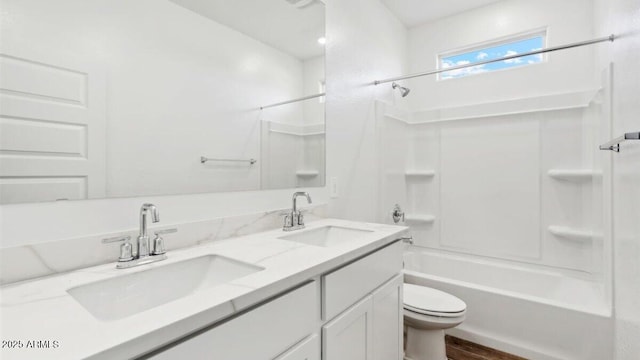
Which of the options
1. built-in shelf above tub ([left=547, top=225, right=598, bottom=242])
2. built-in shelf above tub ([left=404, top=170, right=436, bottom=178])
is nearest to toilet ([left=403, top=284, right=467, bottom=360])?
built-in shelf above tub ([left=547, top=225, right=598, bottom=242])

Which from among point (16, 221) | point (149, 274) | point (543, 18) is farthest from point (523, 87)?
point (16, 221)

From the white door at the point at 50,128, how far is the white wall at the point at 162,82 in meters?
0.03

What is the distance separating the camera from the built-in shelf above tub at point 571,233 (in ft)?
7.38

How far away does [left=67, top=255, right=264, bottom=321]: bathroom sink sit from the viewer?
785 millimetres

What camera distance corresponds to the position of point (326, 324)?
101cm

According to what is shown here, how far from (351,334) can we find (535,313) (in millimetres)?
1448

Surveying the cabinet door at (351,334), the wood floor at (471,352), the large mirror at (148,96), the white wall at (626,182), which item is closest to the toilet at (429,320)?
the wood floor at (471,352)

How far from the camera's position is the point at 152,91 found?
43.4 inches

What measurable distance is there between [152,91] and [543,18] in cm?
307

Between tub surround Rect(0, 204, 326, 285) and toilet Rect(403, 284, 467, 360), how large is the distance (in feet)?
3.86

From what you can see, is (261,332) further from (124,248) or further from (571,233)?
(571,233)

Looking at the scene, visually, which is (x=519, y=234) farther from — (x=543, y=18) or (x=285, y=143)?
(x=285, y=143)

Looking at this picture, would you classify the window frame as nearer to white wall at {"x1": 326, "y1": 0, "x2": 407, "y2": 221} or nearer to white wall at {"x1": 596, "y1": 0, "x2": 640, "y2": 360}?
white wall at {"x1": 326, "y1": 0, "x2": 407, "y2": 221}

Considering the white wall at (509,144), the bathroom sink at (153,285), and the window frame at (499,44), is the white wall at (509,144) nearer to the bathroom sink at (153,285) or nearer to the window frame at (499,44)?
the window frame at (499,44)
